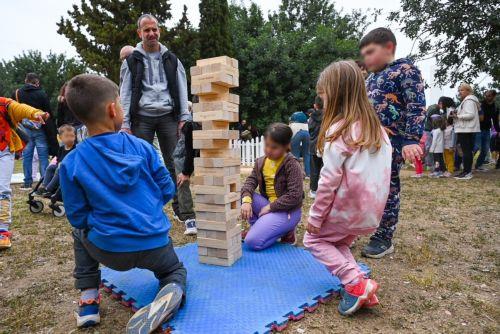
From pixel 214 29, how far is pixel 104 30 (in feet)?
16.4

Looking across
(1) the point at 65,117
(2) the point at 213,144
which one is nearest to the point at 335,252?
(2) the point at 213,144

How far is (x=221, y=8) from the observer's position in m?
16.6

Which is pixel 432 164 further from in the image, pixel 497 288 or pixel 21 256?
pixel 21 256

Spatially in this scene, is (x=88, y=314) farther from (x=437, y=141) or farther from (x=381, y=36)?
(x=437, y=141)

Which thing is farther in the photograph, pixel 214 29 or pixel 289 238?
pixel 214 29

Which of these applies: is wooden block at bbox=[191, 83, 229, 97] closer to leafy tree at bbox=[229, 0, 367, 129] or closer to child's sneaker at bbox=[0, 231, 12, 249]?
child's sneaker at bbox=[0, 231, 12, 249]

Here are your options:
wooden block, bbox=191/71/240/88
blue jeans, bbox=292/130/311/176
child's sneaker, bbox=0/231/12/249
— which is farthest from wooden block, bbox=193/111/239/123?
blue jeans, bbox=292/130/311/176

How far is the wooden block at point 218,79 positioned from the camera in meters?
2.69

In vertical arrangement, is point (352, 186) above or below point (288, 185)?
above

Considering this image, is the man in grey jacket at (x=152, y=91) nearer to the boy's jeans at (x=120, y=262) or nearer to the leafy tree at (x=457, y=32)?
the boy's jeans at (x=120, y=262)

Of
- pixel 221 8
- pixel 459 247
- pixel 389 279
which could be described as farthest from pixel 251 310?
pixel 221 8

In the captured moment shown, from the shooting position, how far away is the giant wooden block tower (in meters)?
→ 2.76

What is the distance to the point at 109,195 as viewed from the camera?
1.90m

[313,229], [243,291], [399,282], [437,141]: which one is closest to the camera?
[313,229]
